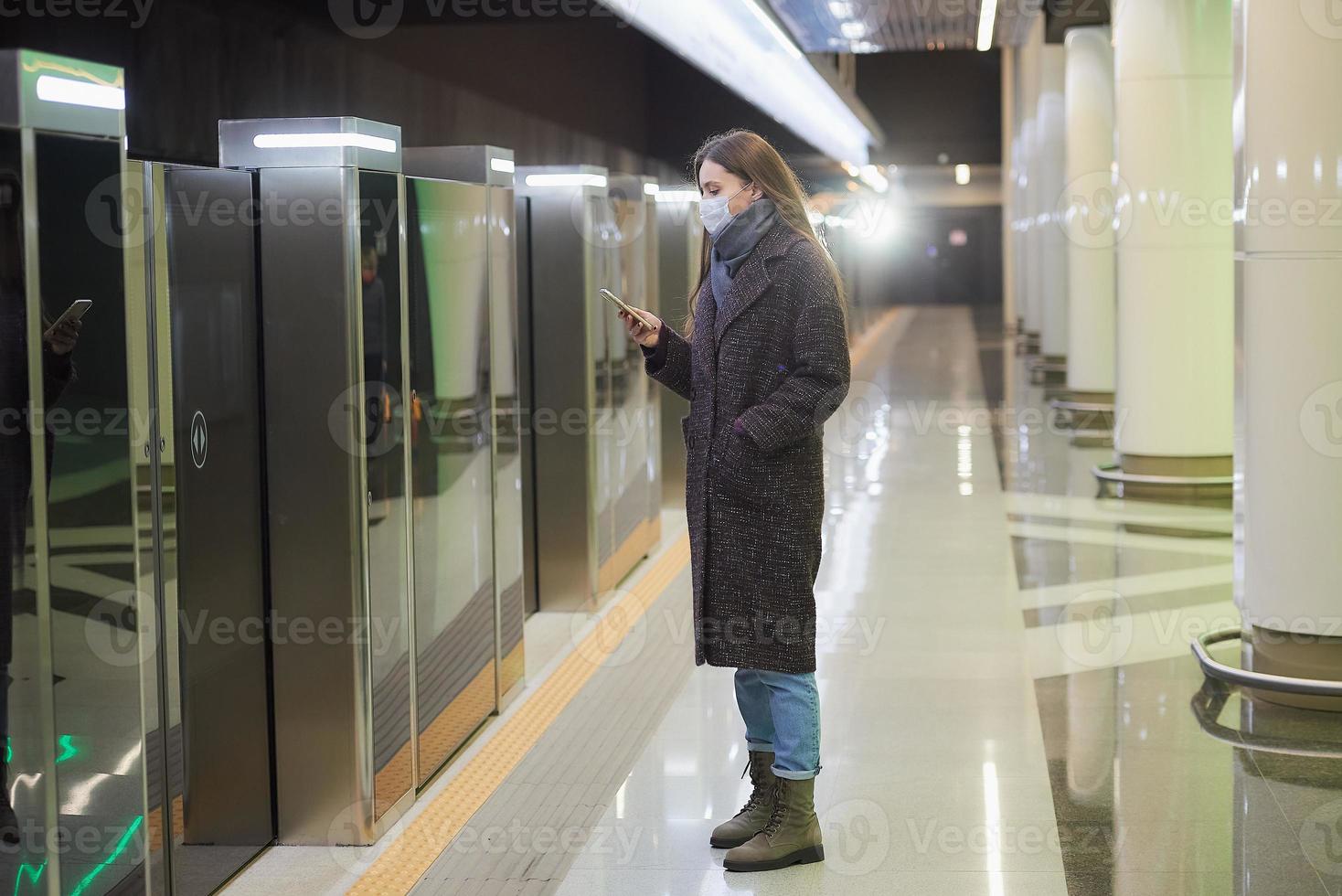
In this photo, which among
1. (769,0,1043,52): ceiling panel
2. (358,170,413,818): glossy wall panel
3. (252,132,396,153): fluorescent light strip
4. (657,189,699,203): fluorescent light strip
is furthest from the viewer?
(769,0,1043,52): ceiling panel

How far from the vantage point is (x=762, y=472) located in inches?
123

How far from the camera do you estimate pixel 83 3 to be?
3.47 meters

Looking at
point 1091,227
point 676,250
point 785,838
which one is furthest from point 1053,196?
point 785,838

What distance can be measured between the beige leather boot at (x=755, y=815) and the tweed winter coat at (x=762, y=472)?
306 millimetres

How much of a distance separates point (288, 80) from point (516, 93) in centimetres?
275

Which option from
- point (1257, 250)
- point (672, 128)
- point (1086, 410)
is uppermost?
point (672, 128)

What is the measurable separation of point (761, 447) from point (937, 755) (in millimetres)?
1391

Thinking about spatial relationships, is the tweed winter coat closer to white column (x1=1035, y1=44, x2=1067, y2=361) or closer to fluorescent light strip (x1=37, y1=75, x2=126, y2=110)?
fluorescent light strip (x1=37, y1=75, x2=126, y2=110)

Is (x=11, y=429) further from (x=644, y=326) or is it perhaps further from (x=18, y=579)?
(x=644, y=326)

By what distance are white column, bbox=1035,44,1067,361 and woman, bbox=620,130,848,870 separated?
13350 mm

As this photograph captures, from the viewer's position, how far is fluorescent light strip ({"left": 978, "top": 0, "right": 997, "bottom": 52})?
12.2 meters

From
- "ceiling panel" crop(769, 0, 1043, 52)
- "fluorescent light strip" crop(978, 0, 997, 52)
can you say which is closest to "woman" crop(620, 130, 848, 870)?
"ceiling panel" crop(769, 0, 1043, 52)

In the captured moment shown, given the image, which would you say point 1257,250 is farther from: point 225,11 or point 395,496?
point 225,11

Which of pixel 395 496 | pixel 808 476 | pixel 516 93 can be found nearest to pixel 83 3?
pixel 395 496
